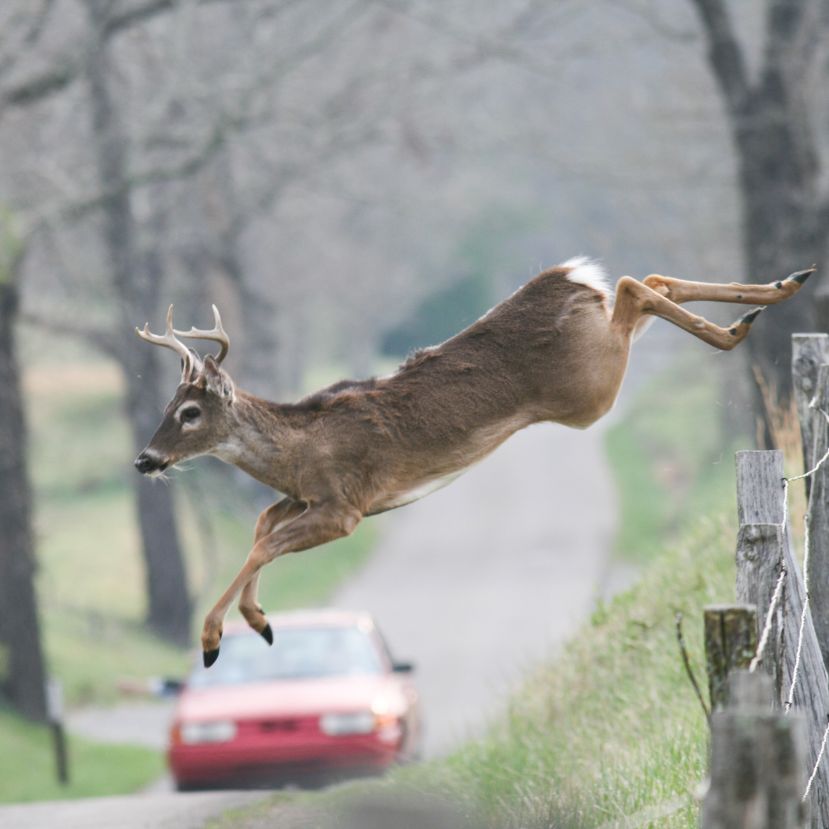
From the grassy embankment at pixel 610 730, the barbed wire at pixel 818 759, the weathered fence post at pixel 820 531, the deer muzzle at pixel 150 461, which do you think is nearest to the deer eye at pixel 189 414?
Answer: the deer muzzle at pixel 150 461

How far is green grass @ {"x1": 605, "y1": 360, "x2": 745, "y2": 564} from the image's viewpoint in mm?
30797

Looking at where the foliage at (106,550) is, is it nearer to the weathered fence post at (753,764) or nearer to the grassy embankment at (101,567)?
the grassy embankment at (101,567)

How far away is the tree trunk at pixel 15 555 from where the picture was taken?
16.8 metres

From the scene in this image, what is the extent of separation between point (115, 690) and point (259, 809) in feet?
44.3

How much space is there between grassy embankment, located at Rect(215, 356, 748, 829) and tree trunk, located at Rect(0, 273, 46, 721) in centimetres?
745

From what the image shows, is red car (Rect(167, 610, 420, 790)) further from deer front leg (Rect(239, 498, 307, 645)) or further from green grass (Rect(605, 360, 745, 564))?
green grass (Rect(605, 360, 745, 564))

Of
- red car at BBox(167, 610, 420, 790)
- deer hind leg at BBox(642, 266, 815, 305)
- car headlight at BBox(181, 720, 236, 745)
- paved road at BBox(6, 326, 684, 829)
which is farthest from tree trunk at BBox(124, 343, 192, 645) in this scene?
deer hind leg at BBox(642, 266, 815, 305)

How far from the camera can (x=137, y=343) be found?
20.4 meters

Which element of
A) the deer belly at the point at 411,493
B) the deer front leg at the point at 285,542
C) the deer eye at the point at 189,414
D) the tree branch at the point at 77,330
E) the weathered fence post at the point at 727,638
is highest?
the tree branch at the point at 77,330

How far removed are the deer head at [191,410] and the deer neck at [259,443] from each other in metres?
0.05

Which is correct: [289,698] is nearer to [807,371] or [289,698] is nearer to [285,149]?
[807,371]

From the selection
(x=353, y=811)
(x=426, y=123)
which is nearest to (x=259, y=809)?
(x=353, y=811)

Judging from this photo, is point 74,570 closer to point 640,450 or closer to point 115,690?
point 115,690

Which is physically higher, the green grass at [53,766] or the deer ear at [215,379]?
the deer ear at [215,379]
